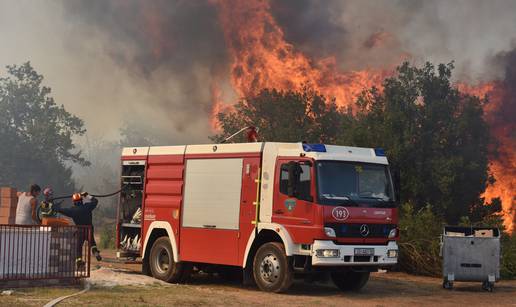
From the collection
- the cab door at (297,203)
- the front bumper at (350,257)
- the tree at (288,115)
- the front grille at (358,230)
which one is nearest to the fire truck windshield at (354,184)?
the cab door at (297,203)

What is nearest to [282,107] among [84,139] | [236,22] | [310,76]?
[310,76]

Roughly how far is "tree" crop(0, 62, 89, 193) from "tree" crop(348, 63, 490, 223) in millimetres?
25534

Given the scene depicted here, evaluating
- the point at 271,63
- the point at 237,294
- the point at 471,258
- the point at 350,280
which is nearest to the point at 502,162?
the point at 271,63

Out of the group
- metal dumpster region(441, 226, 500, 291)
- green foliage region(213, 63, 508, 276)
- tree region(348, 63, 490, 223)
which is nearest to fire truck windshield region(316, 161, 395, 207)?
metal dumpster region(441, 226, 500, 291)

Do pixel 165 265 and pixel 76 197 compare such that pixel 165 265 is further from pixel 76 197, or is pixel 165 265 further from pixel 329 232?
pixel 329 232

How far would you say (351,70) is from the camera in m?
48.0

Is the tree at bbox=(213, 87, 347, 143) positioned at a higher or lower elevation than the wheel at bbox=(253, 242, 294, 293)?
higher

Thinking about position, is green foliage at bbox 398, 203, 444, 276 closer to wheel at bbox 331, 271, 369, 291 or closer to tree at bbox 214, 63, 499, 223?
wheel at bbox 331, 271, 369, 291

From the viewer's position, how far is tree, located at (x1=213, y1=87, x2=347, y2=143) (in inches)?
1839

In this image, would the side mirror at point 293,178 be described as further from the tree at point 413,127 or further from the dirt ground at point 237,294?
the tree at point 413,127

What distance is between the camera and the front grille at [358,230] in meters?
13.4

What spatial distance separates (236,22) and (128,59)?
43.4ft

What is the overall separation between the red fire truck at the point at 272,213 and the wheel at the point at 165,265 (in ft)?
0.07

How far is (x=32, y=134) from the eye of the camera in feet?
188
